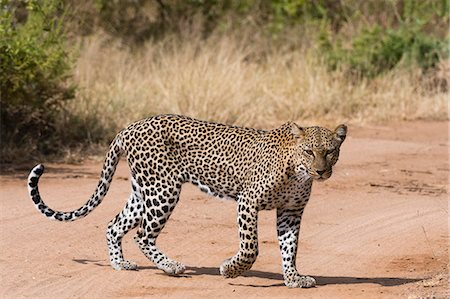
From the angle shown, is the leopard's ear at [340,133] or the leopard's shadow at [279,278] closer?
the leopard's ear at [340,133]

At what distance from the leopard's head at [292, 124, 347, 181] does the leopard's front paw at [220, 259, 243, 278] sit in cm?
86

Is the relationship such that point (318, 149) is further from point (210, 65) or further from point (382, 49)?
point (382, 49)

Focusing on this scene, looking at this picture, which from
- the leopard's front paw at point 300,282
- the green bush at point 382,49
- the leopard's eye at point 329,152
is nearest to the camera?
the leopard's eye at point 329,152

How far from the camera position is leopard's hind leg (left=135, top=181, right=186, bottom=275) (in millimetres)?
8086

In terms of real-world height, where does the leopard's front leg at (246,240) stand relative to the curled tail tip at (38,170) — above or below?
below

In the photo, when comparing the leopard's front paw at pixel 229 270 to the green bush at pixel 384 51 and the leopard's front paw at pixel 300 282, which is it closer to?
the leopard's front paw at pixel 300 282

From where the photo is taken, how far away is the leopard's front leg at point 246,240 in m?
7.71

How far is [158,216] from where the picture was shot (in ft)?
26.6

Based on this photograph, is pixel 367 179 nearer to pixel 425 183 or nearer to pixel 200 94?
pixel 425 183

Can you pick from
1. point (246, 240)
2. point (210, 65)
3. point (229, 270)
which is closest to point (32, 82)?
point (210, 65)

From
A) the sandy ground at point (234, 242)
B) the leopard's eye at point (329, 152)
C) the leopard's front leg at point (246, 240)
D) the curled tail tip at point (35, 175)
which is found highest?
the leopard's eye at point (329, 152)

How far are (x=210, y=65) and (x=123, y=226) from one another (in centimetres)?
920

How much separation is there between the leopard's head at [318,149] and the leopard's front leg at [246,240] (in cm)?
49

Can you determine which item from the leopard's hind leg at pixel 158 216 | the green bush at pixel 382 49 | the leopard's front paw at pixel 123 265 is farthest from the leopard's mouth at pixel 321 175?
the green bush at pixel 382 49
